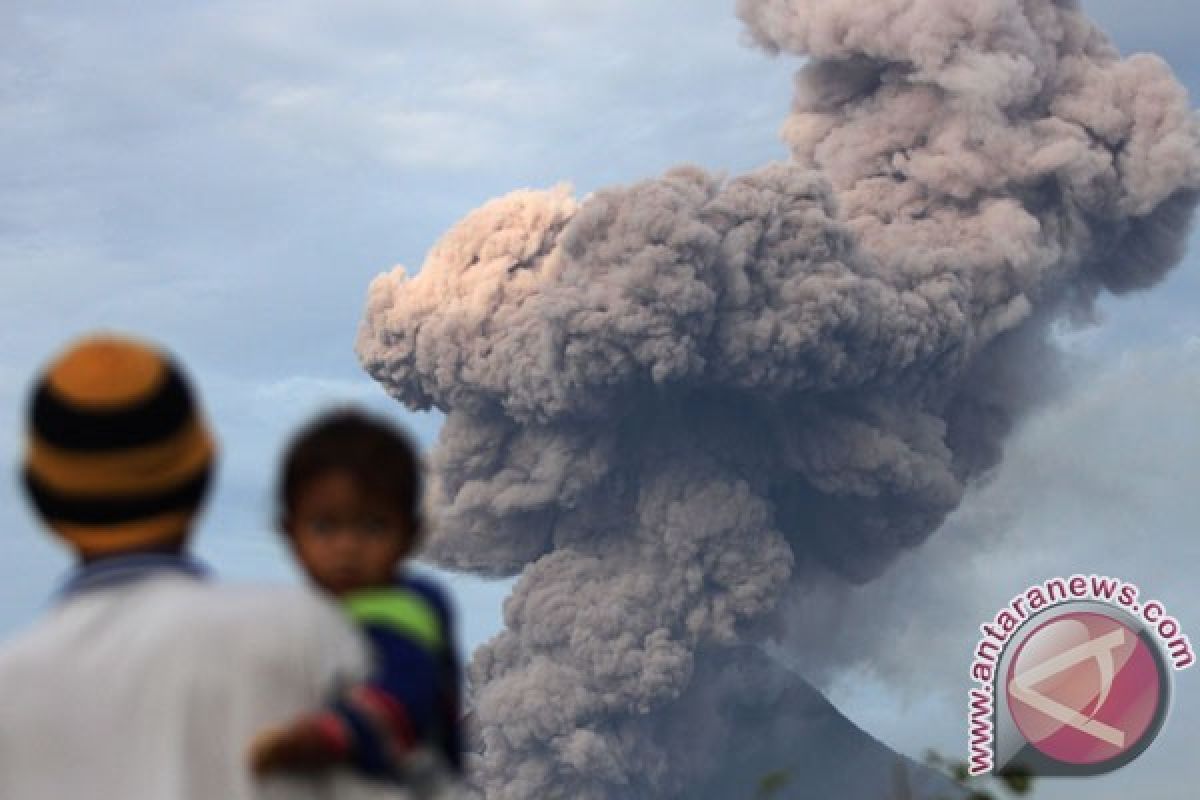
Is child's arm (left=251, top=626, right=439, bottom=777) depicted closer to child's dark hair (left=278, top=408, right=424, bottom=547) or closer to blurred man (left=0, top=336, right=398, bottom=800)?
blurred man (left=0, top=336, right=398, bottom=800)

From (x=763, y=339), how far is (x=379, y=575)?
4361 centimetres

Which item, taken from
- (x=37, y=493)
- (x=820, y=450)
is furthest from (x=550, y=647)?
(x=37, y=493)

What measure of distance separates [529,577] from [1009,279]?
1358 centimetres

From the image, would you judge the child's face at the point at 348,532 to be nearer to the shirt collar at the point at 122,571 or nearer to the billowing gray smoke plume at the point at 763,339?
the shirt collar at the point at 122,571

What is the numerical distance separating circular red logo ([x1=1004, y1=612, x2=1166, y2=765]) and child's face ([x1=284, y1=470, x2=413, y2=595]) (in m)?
26.8

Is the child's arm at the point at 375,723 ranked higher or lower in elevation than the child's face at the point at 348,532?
lower

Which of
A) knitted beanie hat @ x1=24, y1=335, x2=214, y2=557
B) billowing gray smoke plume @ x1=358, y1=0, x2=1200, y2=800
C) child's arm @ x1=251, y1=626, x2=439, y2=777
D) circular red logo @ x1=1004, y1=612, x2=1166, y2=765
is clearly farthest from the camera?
billowing gray smoke plume @ x1=358, y1=0, x2=1200, y2=800

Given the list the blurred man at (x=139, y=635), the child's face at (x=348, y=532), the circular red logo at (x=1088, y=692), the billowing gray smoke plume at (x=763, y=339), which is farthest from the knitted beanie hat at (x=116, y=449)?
the billowing gray smoke plume at (x=763, y=339)

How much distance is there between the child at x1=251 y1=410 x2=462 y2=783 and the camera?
199 cm

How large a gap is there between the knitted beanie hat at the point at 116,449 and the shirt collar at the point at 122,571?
2 cm

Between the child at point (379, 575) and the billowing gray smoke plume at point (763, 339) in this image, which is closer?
the child at point (379, 575)

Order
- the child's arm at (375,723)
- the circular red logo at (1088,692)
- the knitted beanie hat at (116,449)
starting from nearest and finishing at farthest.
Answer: the child's arm at (375,723) → the knitted beanie hat at (116,449) → the circular red logo at (1088,692)

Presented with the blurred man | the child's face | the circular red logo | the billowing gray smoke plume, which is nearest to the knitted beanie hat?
the blurred man

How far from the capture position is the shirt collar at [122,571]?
6.97 feet
